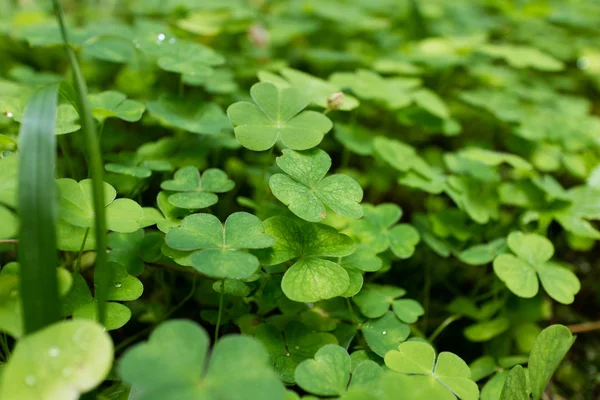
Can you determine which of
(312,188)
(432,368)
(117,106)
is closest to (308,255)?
(312,188)

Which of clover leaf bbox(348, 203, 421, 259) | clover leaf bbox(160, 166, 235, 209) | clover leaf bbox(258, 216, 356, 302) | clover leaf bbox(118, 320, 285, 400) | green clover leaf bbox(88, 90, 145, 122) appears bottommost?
clover leaf bbox(348, 203, 421, 259)

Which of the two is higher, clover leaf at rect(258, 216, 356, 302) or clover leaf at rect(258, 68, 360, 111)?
clover leaf at rect(258, 68, 360, 111)

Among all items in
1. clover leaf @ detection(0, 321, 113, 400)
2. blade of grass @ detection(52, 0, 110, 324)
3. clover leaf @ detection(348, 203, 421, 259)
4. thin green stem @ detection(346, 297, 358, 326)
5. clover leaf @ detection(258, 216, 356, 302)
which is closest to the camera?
clover leaf @ detection(0, 321, 113, 400)

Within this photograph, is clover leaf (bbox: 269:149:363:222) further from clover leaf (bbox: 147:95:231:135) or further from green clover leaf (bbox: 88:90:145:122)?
green clover leaf (bbox: 88:90:145:122)

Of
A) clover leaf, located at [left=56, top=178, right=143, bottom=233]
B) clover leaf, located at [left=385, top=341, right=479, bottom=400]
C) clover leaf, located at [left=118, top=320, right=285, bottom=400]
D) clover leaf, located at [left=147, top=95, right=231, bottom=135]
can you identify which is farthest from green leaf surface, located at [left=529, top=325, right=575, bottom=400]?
clover leaf, located at [left=147, top=95, right=231, bottom=135]

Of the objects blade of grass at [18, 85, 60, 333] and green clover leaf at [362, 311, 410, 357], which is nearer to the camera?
blade of grass at [18, 85, 60, 333]

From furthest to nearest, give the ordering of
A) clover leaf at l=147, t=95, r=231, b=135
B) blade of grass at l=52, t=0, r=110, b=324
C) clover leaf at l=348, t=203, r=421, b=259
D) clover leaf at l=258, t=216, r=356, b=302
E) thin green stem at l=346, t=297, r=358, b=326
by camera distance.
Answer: clover leaf at l=147, t=95, r=231, b=135 → clover leaf at l=348, t=203, r=421, b=259 → thin green stem at l=346, t=297, r=358, b=326 → clover leaf at l=258, t=216, r=356, b=302 → blade of grass at l=52, t=0, r=110, b=324

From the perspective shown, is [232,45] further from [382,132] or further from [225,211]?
[225,211]
